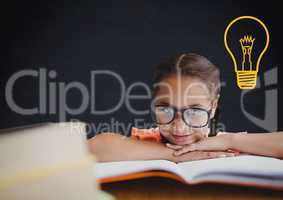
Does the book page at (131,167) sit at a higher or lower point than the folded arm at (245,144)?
lower

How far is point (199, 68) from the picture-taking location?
1.33m

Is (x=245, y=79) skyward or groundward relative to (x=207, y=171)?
skyward

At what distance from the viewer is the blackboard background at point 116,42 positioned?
4.33 feet

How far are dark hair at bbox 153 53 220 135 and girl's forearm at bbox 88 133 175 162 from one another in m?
0.19

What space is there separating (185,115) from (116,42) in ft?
1.18

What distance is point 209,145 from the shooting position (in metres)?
1.33

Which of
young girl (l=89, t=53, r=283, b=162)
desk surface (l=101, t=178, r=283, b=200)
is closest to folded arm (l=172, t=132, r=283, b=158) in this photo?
young girl (l=89, t=53, r=283, b=162)

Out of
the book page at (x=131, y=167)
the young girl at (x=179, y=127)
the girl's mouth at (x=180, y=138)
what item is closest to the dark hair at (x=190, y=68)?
the young girl at (x=179, y=127)

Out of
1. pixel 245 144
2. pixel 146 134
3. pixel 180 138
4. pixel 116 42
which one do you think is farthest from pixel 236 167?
pixel 116 42

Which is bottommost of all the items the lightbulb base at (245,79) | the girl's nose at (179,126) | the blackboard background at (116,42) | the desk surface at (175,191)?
the desk surface at (175,191)

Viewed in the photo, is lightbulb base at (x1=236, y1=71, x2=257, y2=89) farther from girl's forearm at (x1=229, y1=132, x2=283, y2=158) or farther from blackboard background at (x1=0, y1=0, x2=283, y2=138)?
girl's forearm at (x1=229, y1=132, x2=283, y2=158)

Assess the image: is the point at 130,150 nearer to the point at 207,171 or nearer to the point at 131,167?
the point at 131,167

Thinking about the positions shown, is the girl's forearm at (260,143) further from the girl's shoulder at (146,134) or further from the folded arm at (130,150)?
the girl's shoulder at (146,134)

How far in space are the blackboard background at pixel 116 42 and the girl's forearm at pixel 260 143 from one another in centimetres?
5
